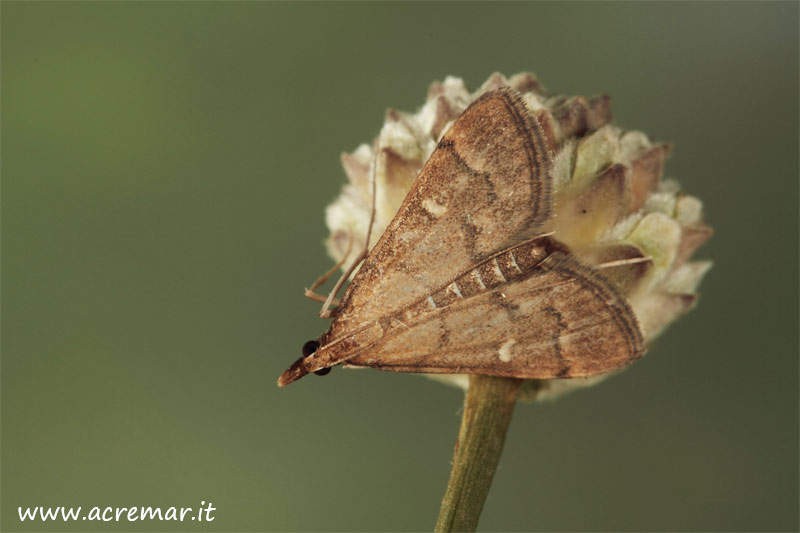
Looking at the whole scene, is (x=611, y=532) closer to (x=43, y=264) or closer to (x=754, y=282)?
(x=754, y=282)

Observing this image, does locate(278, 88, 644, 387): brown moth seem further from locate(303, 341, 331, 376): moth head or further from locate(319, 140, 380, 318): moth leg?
locate(319, 140, 380, 318): moth leg

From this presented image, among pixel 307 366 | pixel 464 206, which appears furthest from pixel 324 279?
pixel 464 206

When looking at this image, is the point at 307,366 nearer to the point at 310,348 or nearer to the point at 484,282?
the point at 310,348

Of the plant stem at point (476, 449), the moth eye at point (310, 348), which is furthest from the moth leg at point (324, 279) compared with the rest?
the plant stem at point (476, 449)

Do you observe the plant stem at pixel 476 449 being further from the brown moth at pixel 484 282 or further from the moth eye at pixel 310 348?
the moth eye at pixel 310 348

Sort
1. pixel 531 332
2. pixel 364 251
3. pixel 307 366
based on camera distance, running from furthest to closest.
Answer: pixel 364 251, pixel 307 366, pixel 531 332
